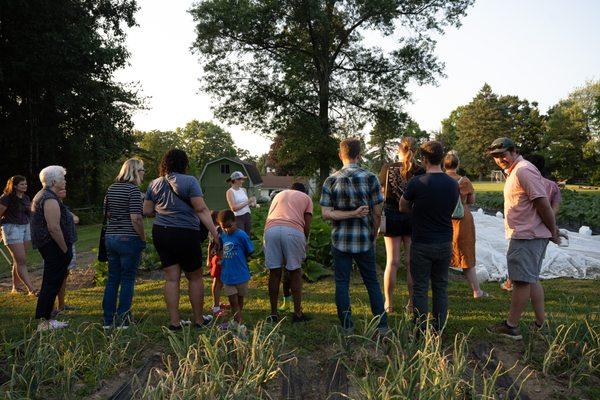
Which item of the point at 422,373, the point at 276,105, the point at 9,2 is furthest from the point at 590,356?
the point at 276,105

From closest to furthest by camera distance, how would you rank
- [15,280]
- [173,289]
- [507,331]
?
[507,331] → [173,289] → [15,280]

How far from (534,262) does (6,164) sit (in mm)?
23254

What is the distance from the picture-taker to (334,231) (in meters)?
4.32

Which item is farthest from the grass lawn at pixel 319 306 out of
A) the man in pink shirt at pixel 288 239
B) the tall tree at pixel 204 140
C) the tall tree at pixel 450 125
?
the tall tree at pixel 450 125

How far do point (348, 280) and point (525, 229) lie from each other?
5.47 feet

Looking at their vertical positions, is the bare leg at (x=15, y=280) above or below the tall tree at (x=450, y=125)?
below

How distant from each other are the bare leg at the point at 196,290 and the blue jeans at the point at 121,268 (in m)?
0.66

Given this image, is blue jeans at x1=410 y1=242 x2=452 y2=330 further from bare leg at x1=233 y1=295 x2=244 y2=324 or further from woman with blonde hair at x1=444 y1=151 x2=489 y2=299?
bare leg at x1=233 y1=295 x2=244 y2=324

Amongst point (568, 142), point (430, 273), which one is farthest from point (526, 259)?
point (568, 142)

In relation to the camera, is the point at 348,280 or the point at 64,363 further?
the point at 348,280

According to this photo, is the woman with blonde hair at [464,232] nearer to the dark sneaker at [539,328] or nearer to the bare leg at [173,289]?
the dark sneaker at [539,328]

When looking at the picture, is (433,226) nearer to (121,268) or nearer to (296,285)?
(296,285)

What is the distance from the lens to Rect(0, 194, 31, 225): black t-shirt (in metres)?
6.36

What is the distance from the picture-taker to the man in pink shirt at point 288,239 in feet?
15.5
